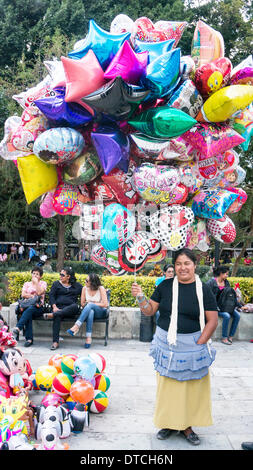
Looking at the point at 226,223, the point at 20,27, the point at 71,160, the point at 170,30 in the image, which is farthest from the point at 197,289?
the point at 20,27

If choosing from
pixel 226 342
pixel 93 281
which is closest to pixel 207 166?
pixel 93 281

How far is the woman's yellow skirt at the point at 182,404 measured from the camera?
123 inches

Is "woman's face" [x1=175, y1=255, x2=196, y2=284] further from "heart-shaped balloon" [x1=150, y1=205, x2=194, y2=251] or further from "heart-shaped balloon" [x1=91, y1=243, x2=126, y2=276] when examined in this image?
"heart-shaped balloon" [x1=91, y1=243, x2=126, y2=276]

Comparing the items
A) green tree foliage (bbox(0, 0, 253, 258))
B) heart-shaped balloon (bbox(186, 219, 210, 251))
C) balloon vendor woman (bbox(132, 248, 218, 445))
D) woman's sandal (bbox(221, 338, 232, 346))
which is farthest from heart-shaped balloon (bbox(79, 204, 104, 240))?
green tree foliage (bbox(0, 0, 253, 258))

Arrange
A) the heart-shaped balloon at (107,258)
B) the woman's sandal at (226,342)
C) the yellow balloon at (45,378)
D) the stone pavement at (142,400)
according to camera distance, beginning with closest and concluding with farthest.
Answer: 1. the stone pavement at (142,400)
2. the heart-shaped balloon at (107,258)
3. the yellow balloon at (45,378)
4. the woman's sandal at (226,342)

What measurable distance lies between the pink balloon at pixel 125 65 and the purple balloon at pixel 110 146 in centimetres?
38

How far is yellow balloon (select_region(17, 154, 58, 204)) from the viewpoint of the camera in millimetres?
3244

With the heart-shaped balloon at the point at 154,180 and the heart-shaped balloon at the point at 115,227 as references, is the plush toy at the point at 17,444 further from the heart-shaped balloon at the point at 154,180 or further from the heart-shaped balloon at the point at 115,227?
the heart-shaped balloon at the point at 154,180

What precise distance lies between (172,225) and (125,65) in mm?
1196

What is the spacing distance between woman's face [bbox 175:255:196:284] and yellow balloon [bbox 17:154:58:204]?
1199 millimetres

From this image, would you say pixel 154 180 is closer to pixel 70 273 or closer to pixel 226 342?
pixel 70 273

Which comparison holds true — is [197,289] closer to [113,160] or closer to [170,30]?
[113,160]

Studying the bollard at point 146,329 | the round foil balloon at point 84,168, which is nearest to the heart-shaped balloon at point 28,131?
the round foil balloon at point 84,168

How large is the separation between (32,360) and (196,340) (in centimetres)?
292
